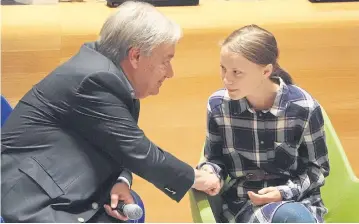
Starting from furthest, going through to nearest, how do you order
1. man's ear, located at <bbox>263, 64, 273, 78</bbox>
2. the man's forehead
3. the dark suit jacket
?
man's ear, located at <bbox>263, 64, 273, 78</bbox> < the man's forehead < the dark suit jacket

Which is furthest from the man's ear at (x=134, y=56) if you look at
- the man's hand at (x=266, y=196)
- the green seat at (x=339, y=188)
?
the green seat at (x=339, y=188)

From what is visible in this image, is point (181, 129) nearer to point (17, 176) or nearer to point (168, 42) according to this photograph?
point (168, 42)

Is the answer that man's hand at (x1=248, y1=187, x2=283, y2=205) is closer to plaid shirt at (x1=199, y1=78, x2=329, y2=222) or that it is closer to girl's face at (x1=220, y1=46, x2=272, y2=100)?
plaid shirt at (x1=199, y1=78, x2=329, y2=222)

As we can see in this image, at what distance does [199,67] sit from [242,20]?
25 cm

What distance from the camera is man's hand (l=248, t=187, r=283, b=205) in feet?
5.99

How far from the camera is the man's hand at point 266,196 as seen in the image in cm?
183

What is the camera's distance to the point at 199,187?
183cm

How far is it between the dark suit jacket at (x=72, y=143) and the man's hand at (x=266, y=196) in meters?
0.29

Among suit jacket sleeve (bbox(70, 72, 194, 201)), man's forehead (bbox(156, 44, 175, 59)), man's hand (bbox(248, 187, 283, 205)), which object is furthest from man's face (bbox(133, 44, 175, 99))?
man's hand (bbox(248, 187, 283, 205))

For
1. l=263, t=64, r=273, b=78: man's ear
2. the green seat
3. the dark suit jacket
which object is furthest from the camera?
the green seat

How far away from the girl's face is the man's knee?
13.4 inches

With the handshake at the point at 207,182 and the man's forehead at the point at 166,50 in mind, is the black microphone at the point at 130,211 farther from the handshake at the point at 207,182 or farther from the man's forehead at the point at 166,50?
the man's forehead at the point at 166,50

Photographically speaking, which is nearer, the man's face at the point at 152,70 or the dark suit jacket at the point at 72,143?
the dark suit jacket at the point at 72,143

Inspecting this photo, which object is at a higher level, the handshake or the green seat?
the handshake
